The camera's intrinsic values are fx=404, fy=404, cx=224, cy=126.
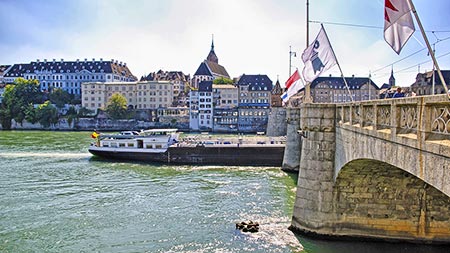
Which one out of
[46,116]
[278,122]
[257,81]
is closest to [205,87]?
[257,81]

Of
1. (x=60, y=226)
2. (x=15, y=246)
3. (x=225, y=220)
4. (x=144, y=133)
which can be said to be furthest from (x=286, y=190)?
(x=144, y=133)

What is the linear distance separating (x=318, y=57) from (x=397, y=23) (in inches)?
405

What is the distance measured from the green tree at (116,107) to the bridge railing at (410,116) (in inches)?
4507

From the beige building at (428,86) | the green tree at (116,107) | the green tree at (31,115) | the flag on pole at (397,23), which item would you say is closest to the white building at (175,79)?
the green tree at (116,107)

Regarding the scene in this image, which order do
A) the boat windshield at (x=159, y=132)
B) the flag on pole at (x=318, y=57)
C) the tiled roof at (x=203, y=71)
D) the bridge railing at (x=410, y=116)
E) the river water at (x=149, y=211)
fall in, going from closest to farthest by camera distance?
the bridge railing at (x=410, y=116)
the flag on pole at (x=318, y=57)
the river water at (x=149, y=211)
the boat windshield at (x=159, y=132)
the tiled roof at (x=203, y=71)

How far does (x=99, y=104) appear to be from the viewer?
440 ft

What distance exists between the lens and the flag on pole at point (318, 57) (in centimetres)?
1806

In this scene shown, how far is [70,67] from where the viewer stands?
150250 mm

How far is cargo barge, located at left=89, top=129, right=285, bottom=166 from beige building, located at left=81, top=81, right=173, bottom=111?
7808cm

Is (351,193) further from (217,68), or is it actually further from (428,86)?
(217,68)

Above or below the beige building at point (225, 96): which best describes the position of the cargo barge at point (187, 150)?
below

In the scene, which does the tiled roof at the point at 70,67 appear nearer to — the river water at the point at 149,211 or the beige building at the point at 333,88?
the beige building at the point at 333,88

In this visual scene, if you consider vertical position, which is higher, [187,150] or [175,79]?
[175,79]

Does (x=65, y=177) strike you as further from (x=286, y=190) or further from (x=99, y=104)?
(x=99, y=104)
